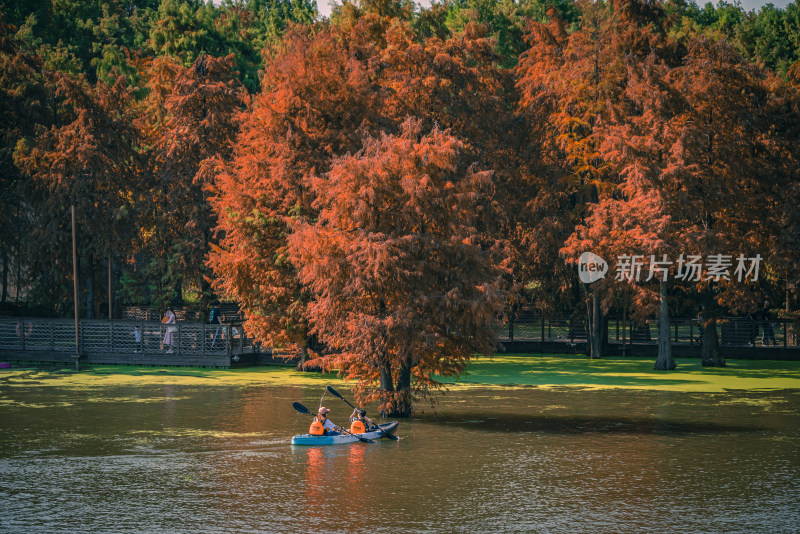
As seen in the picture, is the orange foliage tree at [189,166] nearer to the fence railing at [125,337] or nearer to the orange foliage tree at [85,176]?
the orange foliage tree at [85,176]

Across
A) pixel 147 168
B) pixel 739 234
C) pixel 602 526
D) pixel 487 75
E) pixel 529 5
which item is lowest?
pixel 602 526

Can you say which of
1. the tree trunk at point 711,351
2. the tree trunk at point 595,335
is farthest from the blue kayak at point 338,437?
the tree trunk at point 595,335

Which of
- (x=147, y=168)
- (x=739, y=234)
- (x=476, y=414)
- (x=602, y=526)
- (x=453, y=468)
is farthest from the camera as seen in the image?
(x=147, y=168)

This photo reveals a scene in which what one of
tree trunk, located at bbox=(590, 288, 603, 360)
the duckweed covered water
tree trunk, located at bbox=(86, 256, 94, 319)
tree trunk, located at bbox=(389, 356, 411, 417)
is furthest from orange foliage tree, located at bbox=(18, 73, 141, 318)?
tree trunk, located at bbox=(389, 356, 411, 417)

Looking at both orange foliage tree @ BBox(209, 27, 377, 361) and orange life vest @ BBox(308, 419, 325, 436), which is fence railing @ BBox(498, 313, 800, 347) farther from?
orange life vest @ BBox(308, 419, 325, 436)

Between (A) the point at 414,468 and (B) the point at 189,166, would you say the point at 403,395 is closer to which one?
(A) the point at 414,468

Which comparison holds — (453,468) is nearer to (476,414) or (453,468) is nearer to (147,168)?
(476,414)

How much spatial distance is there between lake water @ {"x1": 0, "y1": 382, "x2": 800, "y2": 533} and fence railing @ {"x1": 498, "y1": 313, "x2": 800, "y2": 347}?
1615 centimetres

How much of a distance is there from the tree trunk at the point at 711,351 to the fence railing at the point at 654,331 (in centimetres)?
162

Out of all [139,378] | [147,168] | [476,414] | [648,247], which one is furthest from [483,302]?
[147,168]

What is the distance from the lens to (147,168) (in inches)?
1972

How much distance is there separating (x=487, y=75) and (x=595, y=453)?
26.5m

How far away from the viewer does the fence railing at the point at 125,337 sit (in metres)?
42.1

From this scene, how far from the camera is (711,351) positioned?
42.2m
